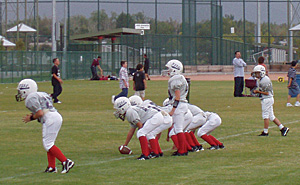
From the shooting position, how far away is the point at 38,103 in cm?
949

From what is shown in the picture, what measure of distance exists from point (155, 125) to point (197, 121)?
4.87ft

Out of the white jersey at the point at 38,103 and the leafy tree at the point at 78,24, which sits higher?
the leafy tree at the point at 78,24

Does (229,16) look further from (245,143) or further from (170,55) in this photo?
(245,143)

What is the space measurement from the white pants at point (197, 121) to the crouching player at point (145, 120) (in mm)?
1070

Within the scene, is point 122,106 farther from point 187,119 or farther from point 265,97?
point 265,97

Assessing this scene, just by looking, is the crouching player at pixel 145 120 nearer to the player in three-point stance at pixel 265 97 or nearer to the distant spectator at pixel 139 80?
the player in three-point stance at pixel 265 97

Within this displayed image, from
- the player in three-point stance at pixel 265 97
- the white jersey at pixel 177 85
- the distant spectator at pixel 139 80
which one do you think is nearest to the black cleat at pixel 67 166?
the white jersey at pixel 177 85

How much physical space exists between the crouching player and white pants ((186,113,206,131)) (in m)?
1.07

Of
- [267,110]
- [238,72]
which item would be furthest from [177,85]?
[238,72]

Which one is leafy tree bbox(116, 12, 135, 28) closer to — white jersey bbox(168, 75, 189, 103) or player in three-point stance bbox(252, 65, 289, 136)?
player in three-point stance bbox(252, 65, 289, 136)

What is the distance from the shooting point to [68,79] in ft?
161

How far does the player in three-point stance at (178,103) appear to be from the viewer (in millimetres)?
11430

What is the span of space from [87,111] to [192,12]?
4155 cm

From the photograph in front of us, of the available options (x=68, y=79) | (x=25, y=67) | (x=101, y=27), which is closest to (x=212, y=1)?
(x=101, y=27)
